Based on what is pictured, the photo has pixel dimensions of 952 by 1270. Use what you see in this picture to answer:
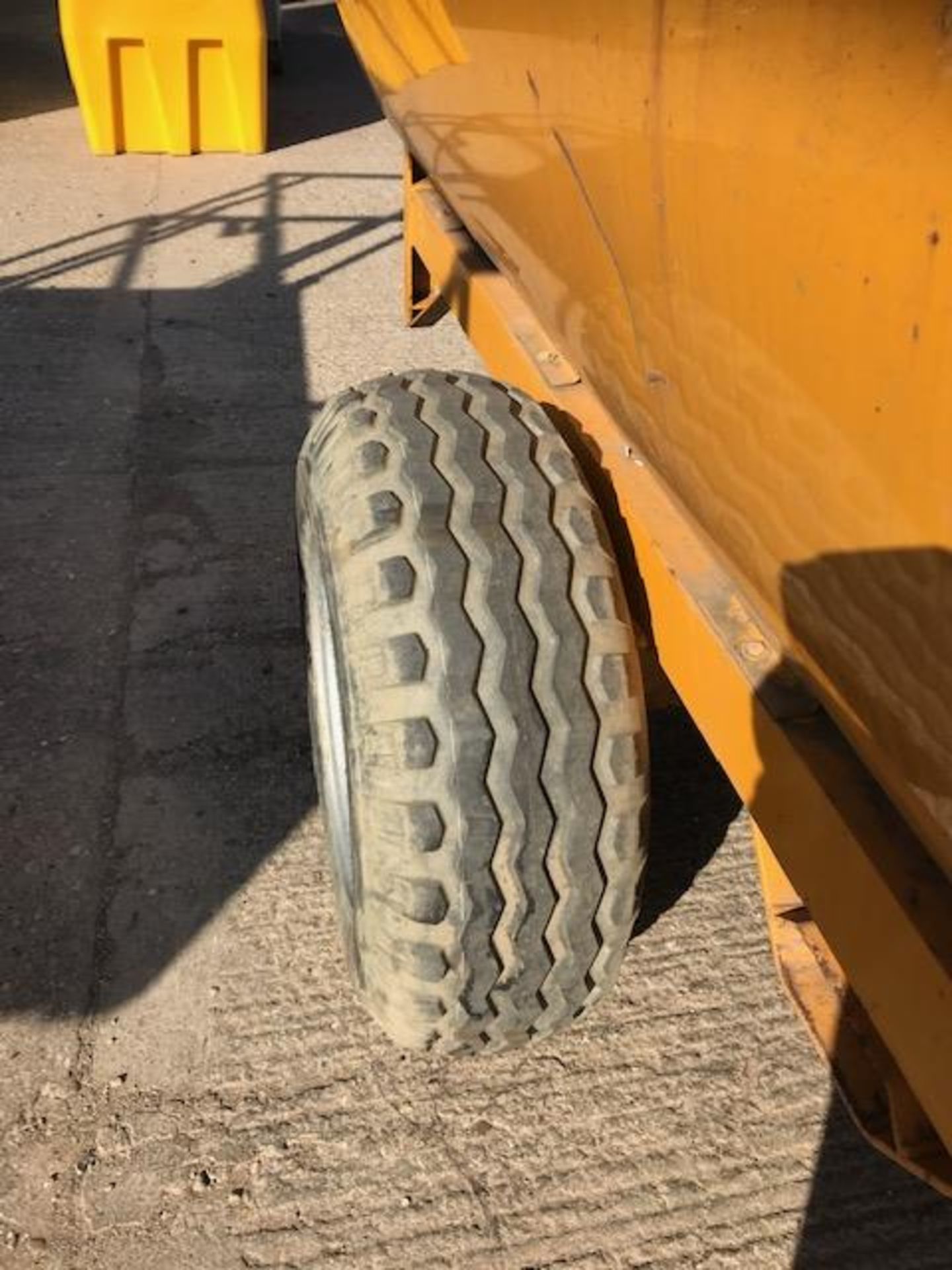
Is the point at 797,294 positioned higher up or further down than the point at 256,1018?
higher up

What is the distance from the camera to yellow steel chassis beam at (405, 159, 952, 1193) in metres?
1.18

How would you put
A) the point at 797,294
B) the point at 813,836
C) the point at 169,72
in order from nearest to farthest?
1. the point at 797,294
2. the point at 813,836
3. the point at 169,72

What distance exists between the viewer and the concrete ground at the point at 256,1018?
2.01 meters

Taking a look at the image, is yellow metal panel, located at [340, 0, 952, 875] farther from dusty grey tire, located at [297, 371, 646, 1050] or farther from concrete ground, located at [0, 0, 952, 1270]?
concrete ground, located at [0, 0, 952, 1270]

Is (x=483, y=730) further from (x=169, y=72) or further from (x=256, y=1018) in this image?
(x=169, y=72)

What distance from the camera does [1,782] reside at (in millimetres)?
2842

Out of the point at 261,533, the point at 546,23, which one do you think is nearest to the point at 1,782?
the point at 261,533

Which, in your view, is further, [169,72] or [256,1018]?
[169,72]

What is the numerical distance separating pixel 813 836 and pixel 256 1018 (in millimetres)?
1422

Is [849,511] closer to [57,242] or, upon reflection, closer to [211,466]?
[211,466]

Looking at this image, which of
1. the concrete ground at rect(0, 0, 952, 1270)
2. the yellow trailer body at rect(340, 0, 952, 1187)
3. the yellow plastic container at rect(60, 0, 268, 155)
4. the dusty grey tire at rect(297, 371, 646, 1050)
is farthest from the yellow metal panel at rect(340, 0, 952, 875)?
the yellow plastic container at rect(60, 0, 268, 155)

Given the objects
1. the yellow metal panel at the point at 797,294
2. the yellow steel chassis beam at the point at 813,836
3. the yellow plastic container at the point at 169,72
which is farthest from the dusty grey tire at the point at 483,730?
the yellow plastic container at the point at 169,72

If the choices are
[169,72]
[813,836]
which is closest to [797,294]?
[813,836]

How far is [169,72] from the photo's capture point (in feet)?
23.7
